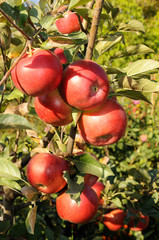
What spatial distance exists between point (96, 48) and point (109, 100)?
15 centimetres

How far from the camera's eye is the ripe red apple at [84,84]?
526 millimetres

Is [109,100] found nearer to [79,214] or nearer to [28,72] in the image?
[28,72]

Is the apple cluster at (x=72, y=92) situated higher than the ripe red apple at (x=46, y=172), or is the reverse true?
the apple cluster at (x=72, y=92)

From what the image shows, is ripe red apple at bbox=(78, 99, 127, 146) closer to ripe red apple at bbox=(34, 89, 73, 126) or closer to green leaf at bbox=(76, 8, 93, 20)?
ripe red apple at bbox=(34, 89, 73, 126)

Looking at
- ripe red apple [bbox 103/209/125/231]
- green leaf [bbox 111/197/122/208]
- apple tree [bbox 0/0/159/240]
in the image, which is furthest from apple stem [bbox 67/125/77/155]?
ripe red apple [bbox 103/209/125/231]

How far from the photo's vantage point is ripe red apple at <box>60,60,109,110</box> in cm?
53

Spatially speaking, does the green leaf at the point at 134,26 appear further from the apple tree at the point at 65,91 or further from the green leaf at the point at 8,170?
the green leaf at the point at 8,170

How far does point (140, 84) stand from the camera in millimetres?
580

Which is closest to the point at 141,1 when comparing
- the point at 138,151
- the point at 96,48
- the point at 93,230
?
the point at 138,151

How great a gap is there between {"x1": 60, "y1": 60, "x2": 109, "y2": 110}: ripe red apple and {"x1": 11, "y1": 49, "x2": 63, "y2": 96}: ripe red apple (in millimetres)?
38

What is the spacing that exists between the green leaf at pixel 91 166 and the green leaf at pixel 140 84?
201 millimetres

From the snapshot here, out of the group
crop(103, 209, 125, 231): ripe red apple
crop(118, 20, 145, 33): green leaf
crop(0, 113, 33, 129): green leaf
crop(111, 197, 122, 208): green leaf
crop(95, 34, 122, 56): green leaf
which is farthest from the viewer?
crop(103, 209, 125, 231): ripe red apple

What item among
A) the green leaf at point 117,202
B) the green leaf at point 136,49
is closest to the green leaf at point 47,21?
the green leaf at point 136,49

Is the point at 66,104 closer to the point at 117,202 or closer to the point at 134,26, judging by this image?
the point at 134,26
